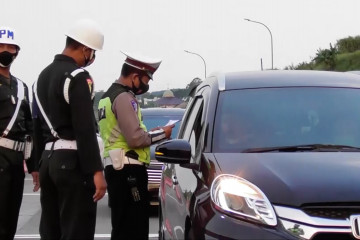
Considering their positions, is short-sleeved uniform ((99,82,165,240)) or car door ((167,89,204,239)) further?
short-sleeved uniform ((99,82,165,240))

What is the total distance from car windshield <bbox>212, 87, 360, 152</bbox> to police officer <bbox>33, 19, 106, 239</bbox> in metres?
0.84

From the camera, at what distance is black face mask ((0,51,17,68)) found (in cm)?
611

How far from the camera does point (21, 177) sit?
20.1ft

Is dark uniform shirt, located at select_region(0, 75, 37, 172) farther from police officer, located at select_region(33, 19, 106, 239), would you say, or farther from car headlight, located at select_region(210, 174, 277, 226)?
car headlight, located at select_region(210, 174, 277, 226)

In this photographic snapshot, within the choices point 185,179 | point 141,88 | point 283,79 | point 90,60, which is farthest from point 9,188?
point 283,79

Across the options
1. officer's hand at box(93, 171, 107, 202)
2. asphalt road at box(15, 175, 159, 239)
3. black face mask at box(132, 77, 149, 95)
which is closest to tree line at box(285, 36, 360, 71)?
asphalt road at box(15, 175, 159, 239)

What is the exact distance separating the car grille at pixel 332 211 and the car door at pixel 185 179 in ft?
2.91

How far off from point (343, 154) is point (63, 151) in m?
1.81

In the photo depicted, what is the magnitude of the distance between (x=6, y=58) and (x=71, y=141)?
1586 millimetres

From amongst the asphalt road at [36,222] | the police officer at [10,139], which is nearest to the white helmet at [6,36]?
the police officer at [10,139]

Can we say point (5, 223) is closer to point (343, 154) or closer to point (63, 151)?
point (63, 151)

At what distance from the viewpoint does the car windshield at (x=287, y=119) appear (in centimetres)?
479

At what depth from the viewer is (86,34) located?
498 cm

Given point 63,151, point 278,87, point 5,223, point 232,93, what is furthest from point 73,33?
point 5,223
